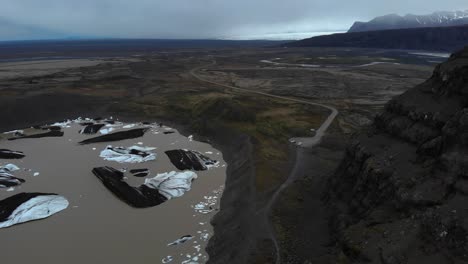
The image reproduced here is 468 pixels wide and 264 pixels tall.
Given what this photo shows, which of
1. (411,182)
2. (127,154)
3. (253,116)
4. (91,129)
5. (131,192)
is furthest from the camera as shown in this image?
(91,129)

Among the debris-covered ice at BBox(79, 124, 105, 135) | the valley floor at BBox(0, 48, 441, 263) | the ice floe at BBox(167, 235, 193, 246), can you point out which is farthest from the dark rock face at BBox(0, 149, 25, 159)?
the ice floe at BBox(167, 235, 193, 246)

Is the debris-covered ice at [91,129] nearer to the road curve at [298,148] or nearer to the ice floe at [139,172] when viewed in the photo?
the ice floe at [139,172]

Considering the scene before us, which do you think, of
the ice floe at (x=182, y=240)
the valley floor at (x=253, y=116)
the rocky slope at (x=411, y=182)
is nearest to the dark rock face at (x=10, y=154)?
the valley floor at (x=253, y=116)

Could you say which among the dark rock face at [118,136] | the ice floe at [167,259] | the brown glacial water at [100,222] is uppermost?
the dark rock face at [118,136]

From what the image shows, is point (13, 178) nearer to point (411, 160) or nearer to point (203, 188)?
point (203, 188)

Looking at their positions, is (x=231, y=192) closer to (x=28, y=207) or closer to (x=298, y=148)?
(x=298, y=148)

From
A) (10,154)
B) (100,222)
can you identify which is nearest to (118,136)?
(10,154)

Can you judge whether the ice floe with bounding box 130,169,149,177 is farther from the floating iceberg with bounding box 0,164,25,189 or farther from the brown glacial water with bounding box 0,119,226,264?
the floating iceberg with bounding box 0,164,25,189

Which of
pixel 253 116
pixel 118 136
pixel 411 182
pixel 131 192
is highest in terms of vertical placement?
pixel 411 182
